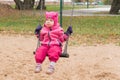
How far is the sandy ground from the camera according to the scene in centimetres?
684

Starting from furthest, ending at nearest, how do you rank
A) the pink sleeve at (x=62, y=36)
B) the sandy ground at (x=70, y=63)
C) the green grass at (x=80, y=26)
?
the green grass at (x=80, y=26) < the sandy ground at (x=70, y=63) < the pink sleeve at (x=62, y=36)

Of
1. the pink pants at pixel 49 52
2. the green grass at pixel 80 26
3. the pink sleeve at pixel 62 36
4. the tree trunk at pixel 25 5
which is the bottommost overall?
the tree trunk at pixel 25 5

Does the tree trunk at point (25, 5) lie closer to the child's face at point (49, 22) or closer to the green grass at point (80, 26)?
the green grass at point (80, 26)

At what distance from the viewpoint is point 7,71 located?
23.3 feet

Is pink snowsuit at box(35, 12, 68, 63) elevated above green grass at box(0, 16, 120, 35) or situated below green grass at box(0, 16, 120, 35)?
above

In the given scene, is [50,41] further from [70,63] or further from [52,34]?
[70,63]

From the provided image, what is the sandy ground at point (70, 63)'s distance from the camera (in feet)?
22.5

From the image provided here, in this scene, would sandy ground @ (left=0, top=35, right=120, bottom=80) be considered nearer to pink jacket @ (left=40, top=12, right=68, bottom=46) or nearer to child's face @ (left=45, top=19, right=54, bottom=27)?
pink jacket @ (left=40, top=12, right=68, bottom=46)

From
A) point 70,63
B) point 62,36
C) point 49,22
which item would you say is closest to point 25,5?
point 70,63

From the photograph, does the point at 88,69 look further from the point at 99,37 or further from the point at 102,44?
the point at 99,37

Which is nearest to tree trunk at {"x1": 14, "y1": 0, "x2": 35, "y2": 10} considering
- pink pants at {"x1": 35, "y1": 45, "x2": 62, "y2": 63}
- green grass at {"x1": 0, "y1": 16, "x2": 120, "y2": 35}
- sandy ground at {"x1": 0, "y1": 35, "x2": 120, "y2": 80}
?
green grass at {"x1": 0, "y1": 16, "x2": 120, "y2": 35}

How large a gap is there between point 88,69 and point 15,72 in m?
1.43

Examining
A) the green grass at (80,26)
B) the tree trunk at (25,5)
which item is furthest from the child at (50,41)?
the tree trunk at (25,5)

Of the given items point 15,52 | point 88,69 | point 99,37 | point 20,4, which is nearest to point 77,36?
point 99,37
